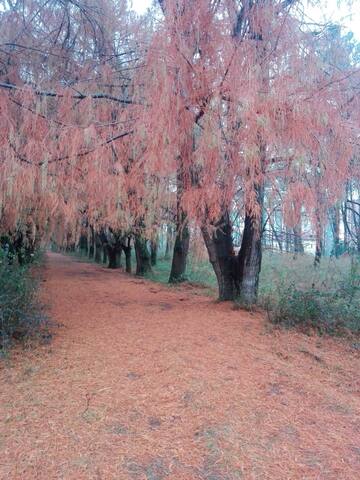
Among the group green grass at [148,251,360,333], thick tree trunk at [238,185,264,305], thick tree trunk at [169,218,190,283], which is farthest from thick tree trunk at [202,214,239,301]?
thick tree trunk at [169,218,190,283]

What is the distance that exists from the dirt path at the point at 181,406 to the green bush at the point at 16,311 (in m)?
0.28

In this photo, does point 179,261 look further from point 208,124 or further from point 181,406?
point 181,406

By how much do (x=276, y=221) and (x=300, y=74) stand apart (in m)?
1.44

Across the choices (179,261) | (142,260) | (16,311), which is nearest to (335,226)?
(16,311)

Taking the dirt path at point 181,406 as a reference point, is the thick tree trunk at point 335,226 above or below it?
above

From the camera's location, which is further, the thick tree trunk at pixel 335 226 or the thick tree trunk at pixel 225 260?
the thick tree trunk at pixel 225 260

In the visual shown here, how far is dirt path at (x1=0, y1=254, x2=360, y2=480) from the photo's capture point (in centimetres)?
197

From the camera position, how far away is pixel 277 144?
327 cm

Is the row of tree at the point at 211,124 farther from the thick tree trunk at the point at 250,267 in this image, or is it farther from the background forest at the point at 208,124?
the thick tree trunk at the point at 250,267

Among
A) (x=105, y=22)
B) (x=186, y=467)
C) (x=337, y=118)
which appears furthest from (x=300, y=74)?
(x=186, y=467)

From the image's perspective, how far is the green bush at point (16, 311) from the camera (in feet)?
11.9

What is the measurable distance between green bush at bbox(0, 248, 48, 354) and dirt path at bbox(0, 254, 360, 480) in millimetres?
278

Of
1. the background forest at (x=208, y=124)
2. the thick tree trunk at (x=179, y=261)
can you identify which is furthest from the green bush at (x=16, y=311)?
the thick tree trunk at (x=179, y=261)

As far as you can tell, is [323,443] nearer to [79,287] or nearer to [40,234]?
[79,287]
